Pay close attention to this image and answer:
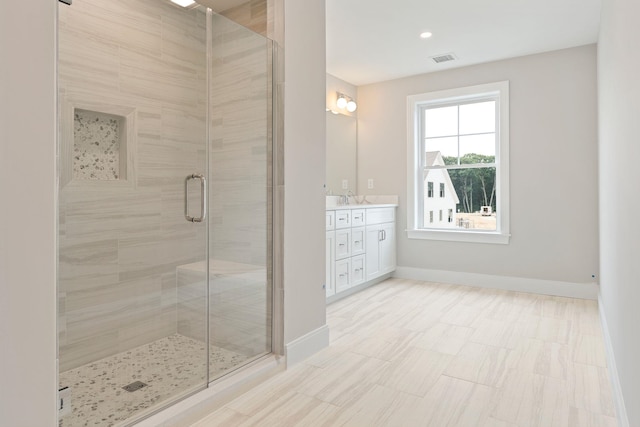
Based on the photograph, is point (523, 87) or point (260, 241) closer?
point (260, 241)

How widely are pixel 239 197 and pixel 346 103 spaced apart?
2.95 meters

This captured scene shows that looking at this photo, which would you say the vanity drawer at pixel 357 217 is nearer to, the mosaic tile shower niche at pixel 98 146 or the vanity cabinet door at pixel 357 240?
the vanity cabinet door at pixel 357 240

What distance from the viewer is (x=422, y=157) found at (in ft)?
15.7

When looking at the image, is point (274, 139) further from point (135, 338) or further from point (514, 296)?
point (514, 296)

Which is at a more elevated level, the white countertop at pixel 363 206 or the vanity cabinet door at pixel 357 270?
the white countertop at pixel 363 206

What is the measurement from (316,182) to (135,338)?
1.38 metres

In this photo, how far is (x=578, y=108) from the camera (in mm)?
3809

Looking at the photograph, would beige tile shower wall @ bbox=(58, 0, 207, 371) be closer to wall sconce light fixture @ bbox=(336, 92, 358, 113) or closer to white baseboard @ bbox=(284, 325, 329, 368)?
white baseboard @ bbox=(284, 325, 329, 368)

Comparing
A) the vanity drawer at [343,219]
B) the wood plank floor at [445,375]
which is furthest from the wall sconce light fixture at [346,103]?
the wood plank floor at [445,375]

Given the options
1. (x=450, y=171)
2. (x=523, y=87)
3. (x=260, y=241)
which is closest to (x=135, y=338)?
(x=260, y=241)

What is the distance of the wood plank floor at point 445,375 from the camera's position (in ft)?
5.83

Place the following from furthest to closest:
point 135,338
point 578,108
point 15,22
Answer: point 578,108, point 135,338, point 15,22

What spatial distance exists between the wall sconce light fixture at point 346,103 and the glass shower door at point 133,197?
263 cm

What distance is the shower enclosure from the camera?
2035mm
